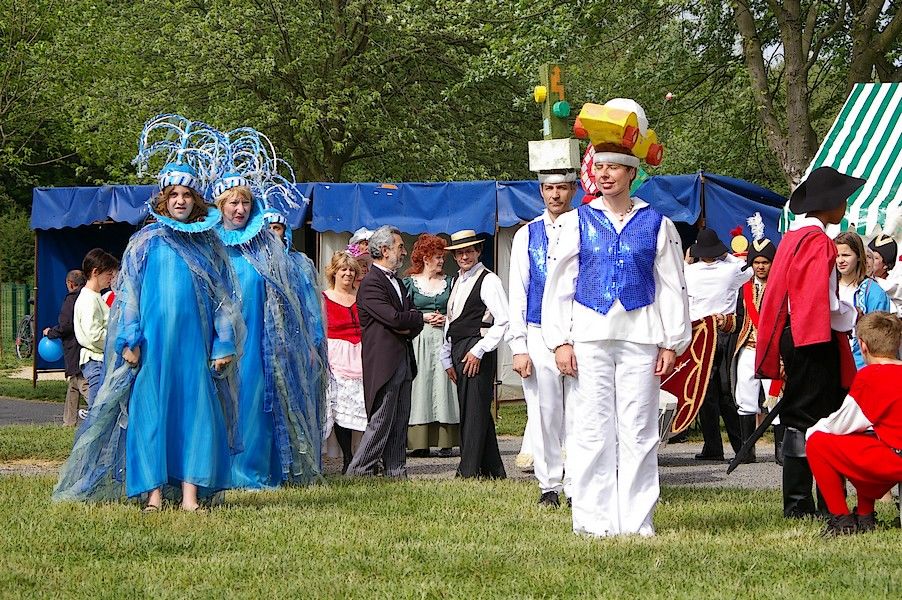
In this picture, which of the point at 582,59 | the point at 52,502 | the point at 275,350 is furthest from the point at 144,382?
the point at 582,59

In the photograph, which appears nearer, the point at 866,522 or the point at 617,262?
the point at 617,262

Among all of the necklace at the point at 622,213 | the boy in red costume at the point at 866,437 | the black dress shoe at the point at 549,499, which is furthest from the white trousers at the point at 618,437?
the black dress shoe at the point at 549,499

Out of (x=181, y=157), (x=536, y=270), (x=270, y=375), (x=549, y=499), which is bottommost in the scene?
(x=549, y=499)

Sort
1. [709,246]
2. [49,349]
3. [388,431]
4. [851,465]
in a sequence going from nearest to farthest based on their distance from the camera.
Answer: [851,465] < [388,431] < [709,246] < [49,349]

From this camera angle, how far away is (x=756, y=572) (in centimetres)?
580

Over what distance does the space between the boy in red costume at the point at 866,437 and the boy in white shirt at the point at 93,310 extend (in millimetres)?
7524

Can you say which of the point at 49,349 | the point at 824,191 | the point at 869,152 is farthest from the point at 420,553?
the point at 49,349

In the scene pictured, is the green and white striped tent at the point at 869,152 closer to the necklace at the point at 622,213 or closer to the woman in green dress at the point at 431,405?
the woman in green dress at the point at 431,405

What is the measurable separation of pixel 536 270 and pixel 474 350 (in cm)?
157

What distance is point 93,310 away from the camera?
1271cm

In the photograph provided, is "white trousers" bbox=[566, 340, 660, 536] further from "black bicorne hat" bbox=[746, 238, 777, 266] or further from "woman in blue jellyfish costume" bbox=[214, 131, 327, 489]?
"black bicorne hat" bbox=[746, 238, 777, 266]

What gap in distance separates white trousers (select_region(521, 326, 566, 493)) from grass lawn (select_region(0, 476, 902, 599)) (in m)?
0.35

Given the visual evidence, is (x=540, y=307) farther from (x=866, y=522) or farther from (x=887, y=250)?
(x=887, y=250)

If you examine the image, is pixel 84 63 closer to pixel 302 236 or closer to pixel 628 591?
pixel 302 236
